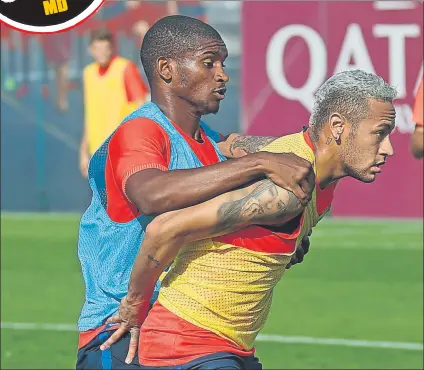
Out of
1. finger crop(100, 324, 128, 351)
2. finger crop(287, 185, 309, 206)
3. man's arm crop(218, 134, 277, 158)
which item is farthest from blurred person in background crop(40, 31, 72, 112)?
finger crop(287, 185, 309, 206)

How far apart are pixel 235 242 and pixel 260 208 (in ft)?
0.64

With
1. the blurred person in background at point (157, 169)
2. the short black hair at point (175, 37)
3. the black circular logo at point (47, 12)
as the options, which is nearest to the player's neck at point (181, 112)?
the blurred person in background at point (157, 169)

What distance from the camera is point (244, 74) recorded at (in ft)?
57.0

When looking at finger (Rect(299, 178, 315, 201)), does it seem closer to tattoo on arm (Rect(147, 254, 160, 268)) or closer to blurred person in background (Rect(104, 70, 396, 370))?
blurred person in background (Rect(104, 70, 396, 370))

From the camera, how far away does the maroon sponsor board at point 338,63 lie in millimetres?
16375

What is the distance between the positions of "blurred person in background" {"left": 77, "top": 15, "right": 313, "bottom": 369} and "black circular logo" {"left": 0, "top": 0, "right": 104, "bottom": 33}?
0.95m

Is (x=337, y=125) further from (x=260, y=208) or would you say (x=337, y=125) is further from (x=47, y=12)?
(x=47, y=12)

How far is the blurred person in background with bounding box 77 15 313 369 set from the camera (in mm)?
4281

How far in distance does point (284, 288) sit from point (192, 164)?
301 inches

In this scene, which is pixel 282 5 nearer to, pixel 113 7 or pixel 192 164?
pixel 113 7

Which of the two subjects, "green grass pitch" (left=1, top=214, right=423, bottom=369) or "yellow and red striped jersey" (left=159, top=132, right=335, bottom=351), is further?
"green grass pitch" (left=1, top=214, right=423, bottom=369)

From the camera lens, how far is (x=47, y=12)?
5781mm

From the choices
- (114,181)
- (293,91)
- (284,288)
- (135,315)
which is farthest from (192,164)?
(293,91)

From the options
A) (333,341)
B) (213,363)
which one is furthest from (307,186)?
(333,341)
